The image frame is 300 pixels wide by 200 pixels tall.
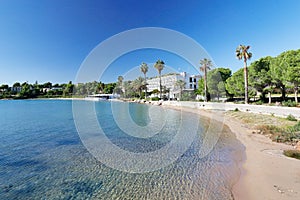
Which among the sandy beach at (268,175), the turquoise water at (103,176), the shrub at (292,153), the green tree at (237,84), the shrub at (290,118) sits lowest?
the turquoise water at (103,176)

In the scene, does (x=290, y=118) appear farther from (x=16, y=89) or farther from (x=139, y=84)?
(x=16, y=89)

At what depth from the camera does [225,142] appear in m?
13.6

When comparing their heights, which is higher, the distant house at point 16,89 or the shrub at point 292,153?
the distant house at point 16,89

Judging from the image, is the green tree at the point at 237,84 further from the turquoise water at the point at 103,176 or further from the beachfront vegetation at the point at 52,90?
the beachfront vegetation at the point at 52,90

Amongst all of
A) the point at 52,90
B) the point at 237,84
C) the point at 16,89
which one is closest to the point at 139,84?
the point at 237,84

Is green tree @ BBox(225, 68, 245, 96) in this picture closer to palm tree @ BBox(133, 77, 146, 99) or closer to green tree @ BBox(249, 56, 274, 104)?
green tree @ BBox(249, 56, 274, 104)

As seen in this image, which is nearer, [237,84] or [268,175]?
[268,175]

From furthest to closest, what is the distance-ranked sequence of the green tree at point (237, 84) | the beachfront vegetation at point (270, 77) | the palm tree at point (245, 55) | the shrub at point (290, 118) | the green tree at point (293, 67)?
the green tree at point (237, 84), the palm tree at point (245, 55), the beachfront vegetation at point (270, 77), the green tree at point (293, 67), the shrub at point (290, 118)

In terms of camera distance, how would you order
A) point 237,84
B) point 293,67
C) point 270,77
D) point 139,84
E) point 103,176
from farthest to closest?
point 139,84 < point 237,84 < point 270,77 < point 293,67 < point 103,176

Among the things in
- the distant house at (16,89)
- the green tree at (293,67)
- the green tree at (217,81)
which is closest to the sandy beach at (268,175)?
the green tree at (293,67)

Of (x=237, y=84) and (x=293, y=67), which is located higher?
(x=293, y=67)

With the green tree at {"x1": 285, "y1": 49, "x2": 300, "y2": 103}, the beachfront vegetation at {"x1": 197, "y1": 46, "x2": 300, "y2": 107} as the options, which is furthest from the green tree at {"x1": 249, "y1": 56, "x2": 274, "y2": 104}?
the green tree at {"x1": 285, "y1": 49, "x2": 300, "y2": 103}

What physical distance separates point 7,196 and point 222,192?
8.84 meters

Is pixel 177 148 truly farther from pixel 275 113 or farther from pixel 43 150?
pixel 275 113
